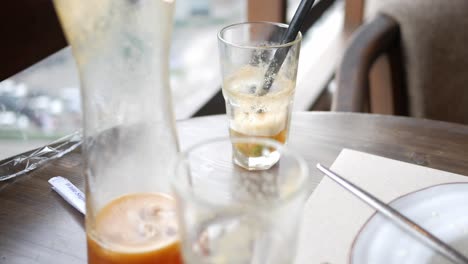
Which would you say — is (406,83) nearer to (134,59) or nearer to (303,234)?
(303,234)

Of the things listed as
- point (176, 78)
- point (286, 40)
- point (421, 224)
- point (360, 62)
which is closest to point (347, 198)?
point (421, 224)

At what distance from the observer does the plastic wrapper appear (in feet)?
2.06

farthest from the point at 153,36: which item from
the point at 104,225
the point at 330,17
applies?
the point at 330,17

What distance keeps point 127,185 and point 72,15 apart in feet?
0.45

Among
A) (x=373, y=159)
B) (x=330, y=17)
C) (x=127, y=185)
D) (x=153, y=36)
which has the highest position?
(x=153, y=36)

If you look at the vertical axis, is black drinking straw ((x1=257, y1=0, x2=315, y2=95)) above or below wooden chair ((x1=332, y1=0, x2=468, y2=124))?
above

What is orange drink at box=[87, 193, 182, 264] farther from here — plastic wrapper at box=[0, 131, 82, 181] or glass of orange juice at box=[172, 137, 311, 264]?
plastic wrapper at box=[0, 131, 82, 181]

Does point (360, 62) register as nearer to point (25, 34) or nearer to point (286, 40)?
point (286, 40)

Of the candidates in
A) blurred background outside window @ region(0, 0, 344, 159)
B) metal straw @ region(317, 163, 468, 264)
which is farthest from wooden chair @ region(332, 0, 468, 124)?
metal straw @ region(317, 163, 468, 264)

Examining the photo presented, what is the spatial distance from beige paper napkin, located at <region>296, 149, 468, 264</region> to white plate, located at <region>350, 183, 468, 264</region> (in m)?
0.03

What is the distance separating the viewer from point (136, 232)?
38 centimetres

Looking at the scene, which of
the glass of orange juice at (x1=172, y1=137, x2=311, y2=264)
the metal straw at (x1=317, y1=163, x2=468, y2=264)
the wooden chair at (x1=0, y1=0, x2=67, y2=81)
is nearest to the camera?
the glass of orange juice at (x1=172, y1=137, x2=311, y2=264)

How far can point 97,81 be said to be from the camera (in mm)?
380

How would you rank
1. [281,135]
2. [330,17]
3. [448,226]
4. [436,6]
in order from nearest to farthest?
[448,226], [281,135], [436,6], [330,17]
